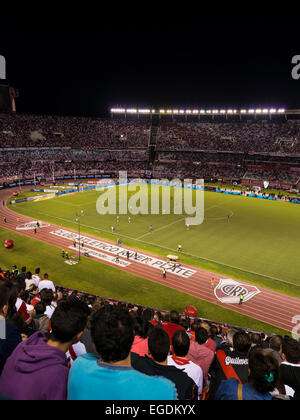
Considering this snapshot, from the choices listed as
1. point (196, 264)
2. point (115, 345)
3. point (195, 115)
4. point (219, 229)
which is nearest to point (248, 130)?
point (195, 115)

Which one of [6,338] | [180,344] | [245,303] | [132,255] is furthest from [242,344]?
[132,255]

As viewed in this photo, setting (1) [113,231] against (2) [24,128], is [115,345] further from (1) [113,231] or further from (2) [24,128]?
(2) [24,128]

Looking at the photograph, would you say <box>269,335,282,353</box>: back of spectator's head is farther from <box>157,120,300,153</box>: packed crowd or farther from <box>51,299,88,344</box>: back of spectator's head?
<box>157,120,300,153</box>: packed crowd

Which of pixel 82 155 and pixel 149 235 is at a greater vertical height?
pixel 82 155

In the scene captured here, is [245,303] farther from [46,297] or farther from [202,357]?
[202,357]

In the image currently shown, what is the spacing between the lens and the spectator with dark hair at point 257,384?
11.7 ft

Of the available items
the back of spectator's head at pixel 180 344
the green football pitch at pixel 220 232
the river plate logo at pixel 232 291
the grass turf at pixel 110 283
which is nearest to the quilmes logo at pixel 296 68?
the green football pitch at pixel 220 232

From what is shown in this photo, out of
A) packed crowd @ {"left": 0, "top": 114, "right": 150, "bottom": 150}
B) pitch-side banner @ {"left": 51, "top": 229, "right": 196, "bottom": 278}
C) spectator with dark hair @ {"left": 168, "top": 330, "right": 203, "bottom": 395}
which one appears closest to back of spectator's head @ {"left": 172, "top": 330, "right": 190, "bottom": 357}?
spectator with dark hair @ {"left": 168, "top": 330, "right": 203, "bottom": 395}

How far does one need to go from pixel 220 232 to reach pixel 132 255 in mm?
15696

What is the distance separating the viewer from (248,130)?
98.4m

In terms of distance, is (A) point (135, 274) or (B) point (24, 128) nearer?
(A) point (135, 274)

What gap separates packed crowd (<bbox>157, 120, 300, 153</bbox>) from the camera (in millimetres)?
88150

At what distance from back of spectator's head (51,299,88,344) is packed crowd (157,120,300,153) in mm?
91753

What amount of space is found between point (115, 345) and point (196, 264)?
29490 mm
